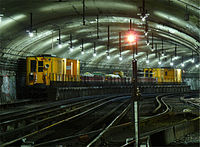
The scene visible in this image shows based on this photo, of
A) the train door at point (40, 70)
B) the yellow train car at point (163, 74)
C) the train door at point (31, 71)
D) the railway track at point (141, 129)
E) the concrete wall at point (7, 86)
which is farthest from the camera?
the yellow train car at point (163, 74)

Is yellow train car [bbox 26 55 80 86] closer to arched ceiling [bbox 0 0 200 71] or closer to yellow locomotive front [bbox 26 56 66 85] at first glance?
yellow locomotive front [bbox 26 56 66 85]

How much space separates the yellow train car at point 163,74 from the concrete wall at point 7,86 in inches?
782

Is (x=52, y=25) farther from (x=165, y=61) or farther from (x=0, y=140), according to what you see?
(x=165, y=61)

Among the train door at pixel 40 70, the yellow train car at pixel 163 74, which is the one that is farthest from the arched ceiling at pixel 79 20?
the yellow train car at pixel 163 74

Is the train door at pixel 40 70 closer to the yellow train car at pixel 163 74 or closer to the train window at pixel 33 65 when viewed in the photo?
the train window at pixel 33 65

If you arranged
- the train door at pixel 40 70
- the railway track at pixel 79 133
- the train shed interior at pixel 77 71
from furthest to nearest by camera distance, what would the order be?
the train door at pixel 40 70
the train shed interior at pixel 77 71
the railway track at pixel 79 133

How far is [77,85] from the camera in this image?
68.9ft

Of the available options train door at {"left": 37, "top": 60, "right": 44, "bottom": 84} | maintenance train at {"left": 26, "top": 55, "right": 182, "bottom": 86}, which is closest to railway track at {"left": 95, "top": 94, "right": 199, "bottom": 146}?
maintenance train at {"left": 26, "top": 55, "right": 182, "bottom": 86}

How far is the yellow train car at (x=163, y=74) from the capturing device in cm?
3309

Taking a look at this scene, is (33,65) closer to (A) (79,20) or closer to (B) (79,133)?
(A) (79,20)

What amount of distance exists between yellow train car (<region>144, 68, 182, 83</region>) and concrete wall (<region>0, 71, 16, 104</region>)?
19.9 meters

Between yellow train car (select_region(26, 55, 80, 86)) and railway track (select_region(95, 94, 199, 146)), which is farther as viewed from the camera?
yellow train car (select_region(26, 55, 80, 86))

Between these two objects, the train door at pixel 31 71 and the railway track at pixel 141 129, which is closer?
the railway track at pixel 141 129

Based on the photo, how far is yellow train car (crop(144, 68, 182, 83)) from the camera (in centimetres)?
3309
